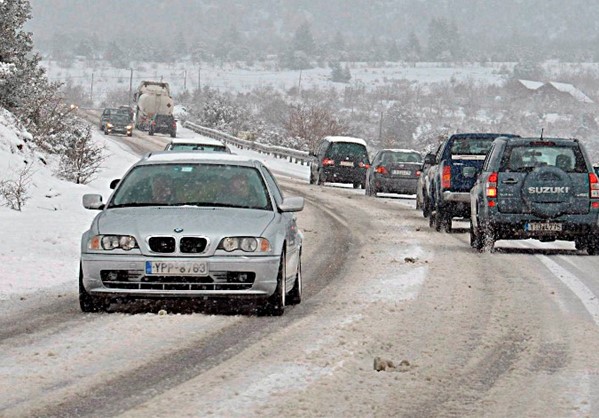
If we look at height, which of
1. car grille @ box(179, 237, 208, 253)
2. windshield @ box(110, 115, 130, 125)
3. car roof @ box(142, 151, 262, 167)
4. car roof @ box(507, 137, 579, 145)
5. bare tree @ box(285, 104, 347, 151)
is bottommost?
bare tree @ box(285, 104, 347, 151)

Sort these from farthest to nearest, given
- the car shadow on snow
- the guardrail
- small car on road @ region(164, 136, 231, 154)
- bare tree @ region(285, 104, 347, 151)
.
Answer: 1. bare tree @ region(285, 104, 347, 151)
2. the guardrail
3. small car on road @ region(164, 136, 231, 154)
4. the car shadow on snow

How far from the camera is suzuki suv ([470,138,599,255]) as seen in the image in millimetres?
17828

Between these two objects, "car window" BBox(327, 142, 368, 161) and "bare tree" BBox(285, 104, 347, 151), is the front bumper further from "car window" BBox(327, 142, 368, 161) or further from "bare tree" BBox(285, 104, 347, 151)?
"bare tree" BBox(285, 104, 347, 151)

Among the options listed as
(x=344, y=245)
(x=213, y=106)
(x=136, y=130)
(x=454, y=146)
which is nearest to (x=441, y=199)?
(x=454, y=146)

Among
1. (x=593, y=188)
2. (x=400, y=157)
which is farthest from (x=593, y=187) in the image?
(x=400, y=157)

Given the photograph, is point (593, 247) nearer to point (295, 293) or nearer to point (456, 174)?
point (456, 174)

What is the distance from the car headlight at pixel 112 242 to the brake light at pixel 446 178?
12221 mm

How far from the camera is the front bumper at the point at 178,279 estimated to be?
10484mm

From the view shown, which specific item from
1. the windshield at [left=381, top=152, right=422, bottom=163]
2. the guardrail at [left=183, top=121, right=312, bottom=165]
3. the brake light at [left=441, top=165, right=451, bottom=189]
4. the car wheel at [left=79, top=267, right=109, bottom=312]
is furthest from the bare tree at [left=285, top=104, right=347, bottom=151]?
the car wheel at [left=79, top=267, right=109, bottom=312]

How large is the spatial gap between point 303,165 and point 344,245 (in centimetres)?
3935

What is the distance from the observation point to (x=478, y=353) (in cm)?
889

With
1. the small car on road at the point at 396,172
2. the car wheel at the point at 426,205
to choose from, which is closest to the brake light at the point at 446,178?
the car wheel at the point at 426,205

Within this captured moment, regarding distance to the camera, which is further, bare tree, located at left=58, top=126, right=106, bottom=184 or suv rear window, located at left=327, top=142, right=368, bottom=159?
suv rear window, located at left=327, top=142, right=368, bottom=159

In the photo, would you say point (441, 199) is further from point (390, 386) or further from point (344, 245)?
point (390, 386)
